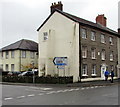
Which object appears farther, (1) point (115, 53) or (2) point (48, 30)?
(1) point (115, 53)

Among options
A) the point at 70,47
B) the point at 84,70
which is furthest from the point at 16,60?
the point at 84,70

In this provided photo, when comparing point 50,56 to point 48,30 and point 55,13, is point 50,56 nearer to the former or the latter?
point 48,30

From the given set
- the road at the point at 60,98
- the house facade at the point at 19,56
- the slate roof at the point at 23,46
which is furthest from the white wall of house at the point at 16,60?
the road at the point at 60,98

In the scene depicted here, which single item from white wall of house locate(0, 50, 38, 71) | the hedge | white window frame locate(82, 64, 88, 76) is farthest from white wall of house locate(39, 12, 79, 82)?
white wall of house locate(0, 50, 38, 71)

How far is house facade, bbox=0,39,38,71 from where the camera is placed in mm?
42312

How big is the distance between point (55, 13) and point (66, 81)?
10.1m

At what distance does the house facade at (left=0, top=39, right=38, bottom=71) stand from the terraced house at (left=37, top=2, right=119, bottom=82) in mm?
12954

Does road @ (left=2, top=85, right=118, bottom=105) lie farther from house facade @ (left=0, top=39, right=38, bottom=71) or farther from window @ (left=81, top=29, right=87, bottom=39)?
house facade @ (left=0, top=39, right=38, bottom=71)

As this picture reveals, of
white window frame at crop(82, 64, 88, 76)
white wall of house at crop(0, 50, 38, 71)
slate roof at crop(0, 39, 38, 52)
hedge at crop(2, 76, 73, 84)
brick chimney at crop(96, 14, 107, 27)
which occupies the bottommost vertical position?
hedge at crop(2, 76, 73, 84)

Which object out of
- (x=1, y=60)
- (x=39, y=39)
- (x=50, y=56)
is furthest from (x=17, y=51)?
(x=50, y=56)

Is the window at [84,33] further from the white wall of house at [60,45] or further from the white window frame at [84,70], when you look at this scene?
the white window frame at [84,70]

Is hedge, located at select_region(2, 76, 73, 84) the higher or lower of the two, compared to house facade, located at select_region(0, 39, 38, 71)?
lower

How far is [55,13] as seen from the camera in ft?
95.2

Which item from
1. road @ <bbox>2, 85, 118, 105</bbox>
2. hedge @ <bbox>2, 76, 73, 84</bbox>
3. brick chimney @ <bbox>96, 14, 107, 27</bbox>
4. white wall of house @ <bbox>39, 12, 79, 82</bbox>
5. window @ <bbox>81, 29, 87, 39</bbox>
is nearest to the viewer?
road @ <bbox>2, 85, 118, 105</bbox>
